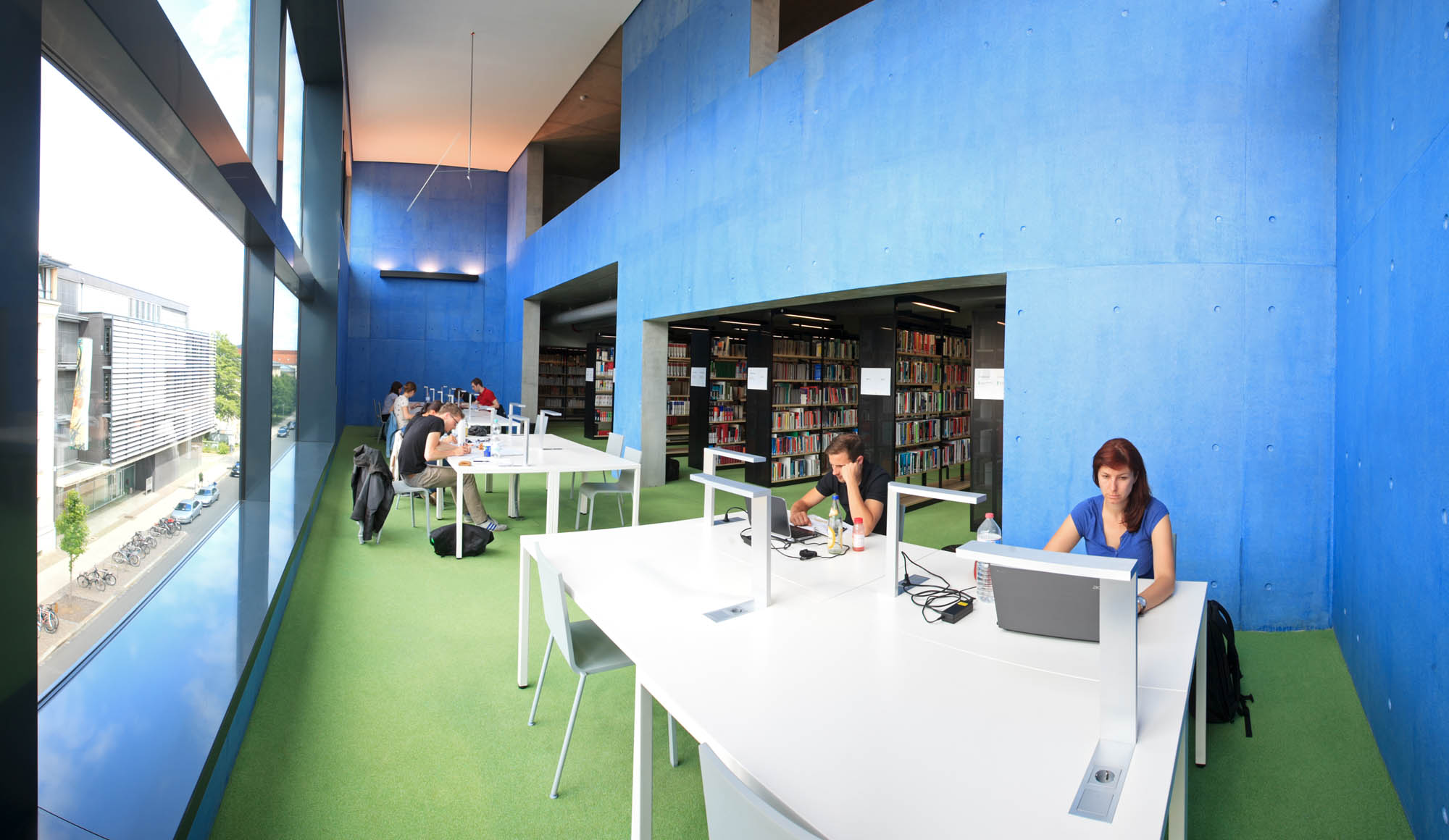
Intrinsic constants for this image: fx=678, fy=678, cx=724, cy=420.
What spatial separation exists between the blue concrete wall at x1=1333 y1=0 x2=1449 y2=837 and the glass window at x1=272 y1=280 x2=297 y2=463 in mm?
7019

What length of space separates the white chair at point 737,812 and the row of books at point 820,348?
24.1 ft

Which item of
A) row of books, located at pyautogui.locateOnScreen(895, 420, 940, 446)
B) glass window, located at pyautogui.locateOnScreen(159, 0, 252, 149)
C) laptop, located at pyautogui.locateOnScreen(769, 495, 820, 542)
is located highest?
glass window, located at pyautogui.locateOnScreen(159, 0, 252, 149)

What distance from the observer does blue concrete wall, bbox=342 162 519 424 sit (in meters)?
14.6

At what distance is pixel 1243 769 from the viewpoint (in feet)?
7.87

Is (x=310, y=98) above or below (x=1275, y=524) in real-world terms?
above

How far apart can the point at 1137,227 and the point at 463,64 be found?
9.24 meters

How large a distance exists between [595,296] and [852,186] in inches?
351

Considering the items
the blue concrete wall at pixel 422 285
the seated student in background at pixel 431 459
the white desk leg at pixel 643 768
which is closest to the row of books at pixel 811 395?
the seated student in background at pixel 431 459

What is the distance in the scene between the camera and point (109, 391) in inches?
99.9

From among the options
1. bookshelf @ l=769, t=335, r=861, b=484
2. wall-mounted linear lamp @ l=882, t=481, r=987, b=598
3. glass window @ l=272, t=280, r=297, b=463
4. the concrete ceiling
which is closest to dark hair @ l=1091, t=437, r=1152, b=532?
wall-mounted linear lamp @ l=882, t=481, r=987, b=598

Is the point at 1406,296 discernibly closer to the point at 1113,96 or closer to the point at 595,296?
the point at 1113,96

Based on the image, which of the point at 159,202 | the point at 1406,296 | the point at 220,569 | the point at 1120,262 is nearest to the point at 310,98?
the point at 159,202

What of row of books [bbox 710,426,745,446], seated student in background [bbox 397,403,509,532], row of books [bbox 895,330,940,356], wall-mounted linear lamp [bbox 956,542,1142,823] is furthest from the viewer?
row of books [bbox 710,426,745,446]

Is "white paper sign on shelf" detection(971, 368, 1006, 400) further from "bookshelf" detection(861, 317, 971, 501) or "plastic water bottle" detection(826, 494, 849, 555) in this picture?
"plastic water bottle" detection(826, 494, 849, 555)
